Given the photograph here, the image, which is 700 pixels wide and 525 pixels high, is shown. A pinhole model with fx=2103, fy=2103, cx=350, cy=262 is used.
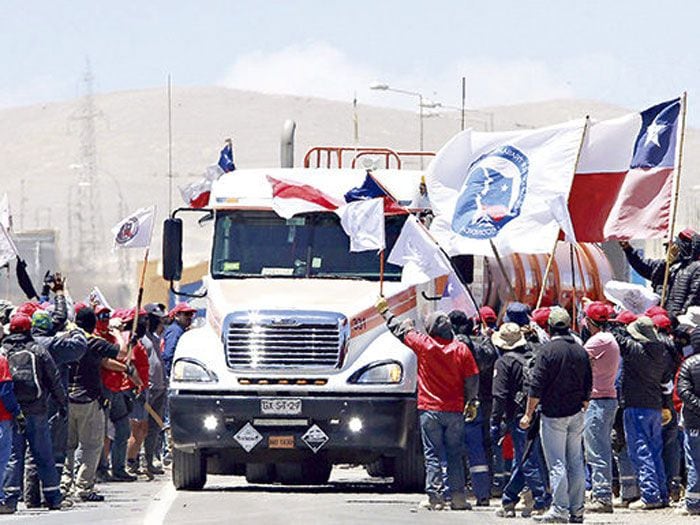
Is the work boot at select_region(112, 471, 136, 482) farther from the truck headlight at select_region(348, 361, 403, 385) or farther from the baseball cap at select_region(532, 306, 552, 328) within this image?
the baseball cap at select_region(532, 306, 552, 328)

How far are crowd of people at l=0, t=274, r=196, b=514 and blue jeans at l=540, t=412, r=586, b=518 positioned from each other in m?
4.85

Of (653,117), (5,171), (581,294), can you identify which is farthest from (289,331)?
(5,171)

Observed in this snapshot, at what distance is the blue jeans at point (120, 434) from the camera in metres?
24.3

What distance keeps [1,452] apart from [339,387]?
3443 mm

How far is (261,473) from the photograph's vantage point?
23.7 m

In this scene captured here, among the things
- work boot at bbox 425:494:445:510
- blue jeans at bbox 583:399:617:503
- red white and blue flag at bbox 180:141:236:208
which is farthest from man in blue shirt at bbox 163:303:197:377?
blue jeans at bbox 583:399:617:503

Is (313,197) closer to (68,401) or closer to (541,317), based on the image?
(541,317)

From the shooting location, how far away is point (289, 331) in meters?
21.2

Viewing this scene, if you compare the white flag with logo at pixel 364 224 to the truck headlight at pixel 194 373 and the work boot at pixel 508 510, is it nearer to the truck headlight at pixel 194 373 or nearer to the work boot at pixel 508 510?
the truck headlight at pixel 194 373

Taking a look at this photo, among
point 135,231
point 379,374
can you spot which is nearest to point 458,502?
point 379,374

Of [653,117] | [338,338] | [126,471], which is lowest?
[126,471]

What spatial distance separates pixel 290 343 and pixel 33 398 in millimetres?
2692

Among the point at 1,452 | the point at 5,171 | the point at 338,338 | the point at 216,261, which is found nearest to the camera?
the point at 1,452

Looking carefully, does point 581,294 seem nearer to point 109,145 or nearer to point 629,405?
point 629,405
